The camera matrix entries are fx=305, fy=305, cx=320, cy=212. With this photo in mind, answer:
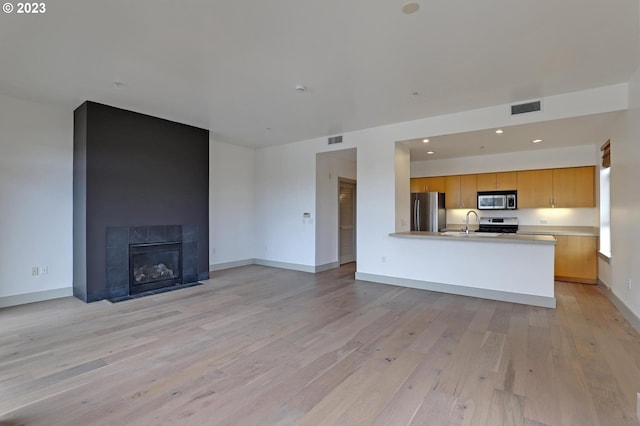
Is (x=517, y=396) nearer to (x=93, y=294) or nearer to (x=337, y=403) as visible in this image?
(x=337, y=403)

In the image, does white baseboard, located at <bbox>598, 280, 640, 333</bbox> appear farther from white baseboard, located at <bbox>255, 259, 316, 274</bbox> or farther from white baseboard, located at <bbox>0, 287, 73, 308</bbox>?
white baseboard, located at <bbox>0, 287, 73, 308</bbox>

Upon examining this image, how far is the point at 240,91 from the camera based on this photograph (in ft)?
13.3

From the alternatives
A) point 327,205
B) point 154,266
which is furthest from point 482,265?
point 154,266

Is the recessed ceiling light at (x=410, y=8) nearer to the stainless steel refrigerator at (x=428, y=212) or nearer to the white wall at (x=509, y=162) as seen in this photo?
the stainless steel refrigerator at (x=428, y=212)

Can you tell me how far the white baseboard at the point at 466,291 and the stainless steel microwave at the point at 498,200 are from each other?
2.62 meters

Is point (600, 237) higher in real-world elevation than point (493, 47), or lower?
lower

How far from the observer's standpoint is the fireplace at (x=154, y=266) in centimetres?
492

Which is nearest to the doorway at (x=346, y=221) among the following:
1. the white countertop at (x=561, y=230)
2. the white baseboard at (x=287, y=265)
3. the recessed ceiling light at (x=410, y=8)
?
the white baseboard at (x=287, y=265)

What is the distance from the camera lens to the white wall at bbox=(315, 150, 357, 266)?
21.8ft

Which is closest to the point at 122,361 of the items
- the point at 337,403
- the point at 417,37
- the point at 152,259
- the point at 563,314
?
the point at 337,403

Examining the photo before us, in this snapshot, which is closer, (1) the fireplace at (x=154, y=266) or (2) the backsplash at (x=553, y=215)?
(1) the fireplace at (x=154, y=266)

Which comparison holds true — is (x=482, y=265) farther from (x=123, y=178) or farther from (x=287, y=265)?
(x=123, y=178)

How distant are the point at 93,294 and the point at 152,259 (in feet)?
3.09

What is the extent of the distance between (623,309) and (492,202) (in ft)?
10.3
